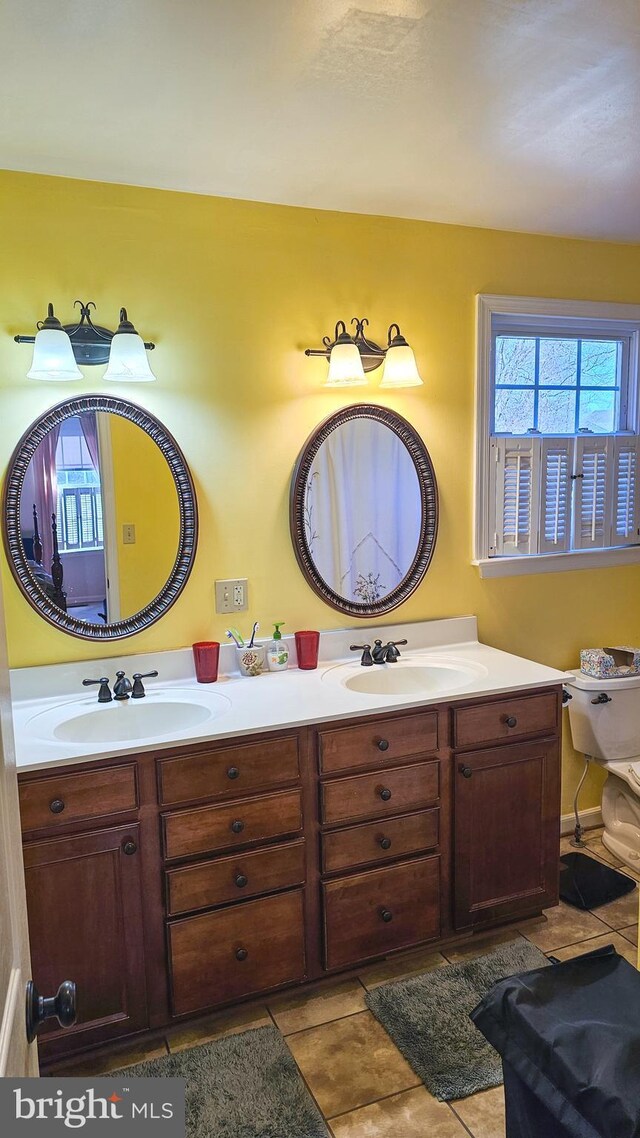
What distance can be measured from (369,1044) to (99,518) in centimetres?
168

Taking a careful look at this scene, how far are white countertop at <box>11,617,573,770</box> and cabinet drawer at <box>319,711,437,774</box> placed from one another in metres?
0.05

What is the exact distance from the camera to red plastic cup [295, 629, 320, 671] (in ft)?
8.41

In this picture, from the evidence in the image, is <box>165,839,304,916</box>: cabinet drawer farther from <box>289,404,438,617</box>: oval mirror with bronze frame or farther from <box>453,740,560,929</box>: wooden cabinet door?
<box>289,404,438,617</box>: oval mirror with bronze frame

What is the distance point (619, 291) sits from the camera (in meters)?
3.09

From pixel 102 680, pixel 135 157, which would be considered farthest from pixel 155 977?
pixel 135 157

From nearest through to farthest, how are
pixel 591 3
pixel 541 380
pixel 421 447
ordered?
pixel 591 3 → pixel 421 447 → pixel 541 380

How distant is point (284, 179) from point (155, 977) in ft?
7.54

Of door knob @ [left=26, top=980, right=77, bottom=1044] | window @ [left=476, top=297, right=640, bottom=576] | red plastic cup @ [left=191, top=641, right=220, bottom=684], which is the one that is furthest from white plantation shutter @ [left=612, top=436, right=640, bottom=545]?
door knob @ [left=26, top=980, right=77, bottom=1044]

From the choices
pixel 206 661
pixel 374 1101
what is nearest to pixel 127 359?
pixel 206 661

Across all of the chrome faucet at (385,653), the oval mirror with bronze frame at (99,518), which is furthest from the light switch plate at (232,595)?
the chrome faucet at (385,653)

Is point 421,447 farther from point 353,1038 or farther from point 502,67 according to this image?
point 353,1038

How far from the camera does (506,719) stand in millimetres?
2412

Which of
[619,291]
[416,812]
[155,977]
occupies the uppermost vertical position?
[619,291]

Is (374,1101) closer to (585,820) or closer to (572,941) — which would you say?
(572,941)
